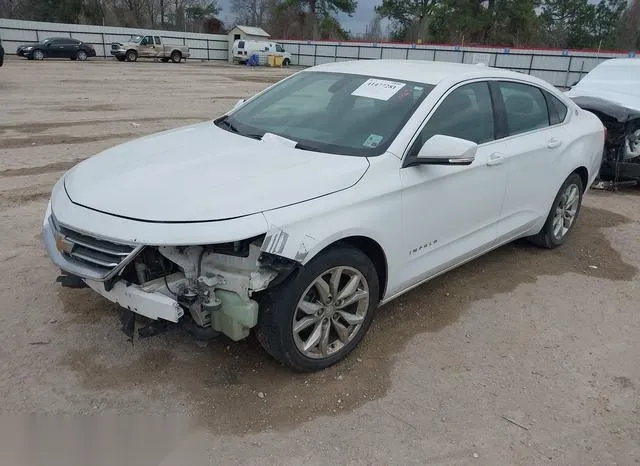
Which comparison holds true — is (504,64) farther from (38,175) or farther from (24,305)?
(24,305)

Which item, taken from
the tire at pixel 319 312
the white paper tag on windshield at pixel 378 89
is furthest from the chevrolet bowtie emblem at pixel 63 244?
the white paper tag on windshield at pixel 378 89

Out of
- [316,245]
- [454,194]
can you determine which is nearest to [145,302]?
[316,245]

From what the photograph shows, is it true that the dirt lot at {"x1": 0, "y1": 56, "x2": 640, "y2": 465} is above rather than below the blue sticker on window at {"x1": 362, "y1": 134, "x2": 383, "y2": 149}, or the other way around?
below

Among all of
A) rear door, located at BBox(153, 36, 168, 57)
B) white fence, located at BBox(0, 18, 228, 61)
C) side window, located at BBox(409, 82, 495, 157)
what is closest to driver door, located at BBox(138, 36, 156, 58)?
rear door, located at BBox(153, 36, 168, 57)

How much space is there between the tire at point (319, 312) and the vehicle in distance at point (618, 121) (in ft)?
17.5

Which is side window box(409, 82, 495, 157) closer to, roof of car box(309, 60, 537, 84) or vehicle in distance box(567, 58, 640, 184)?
roof of car box(309, 60, 537, 84)

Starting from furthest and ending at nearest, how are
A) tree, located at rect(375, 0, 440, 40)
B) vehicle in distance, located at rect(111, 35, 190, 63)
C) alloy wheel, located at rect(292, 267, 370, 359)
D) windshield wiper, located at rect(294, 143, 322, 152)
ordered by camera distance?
tree, located at rect(375, 0, 440, 40) → vehicle in distance, located at rect(111, 35, 190, 63) → windshield wiper, located at rect(294, 143, 322, 152) → alloy wheel, located at rect(292, 267, 370, 359)

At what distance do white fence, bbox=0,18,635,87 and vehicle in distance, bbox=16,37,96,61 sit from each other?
5.16 m

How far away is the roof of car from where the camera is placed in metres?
3.91

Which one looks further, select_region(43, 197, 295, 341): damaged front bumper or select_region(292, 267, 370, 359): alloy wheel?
select_region(292, 267, 370, 359): alloy wheel

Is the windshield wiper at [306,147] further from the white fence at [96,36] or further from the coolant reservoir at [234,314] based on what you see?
the white fence at [96,36]

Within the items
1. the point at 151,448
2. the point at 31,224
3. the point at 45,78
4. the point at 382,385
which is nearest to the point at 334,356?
the point at 382,385

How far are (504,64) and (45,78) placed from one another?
24.2m

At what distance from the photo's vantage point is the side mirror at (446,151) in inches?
127
